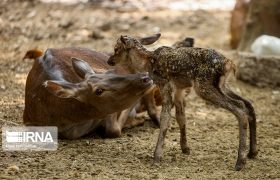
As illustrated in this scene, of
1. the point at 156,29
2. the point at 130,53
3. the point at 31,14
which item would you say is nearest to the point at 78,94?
the point at 130,53

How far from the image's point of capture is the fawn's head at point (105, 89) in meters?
5.51

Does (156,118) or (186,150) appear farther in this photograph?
(156,118)

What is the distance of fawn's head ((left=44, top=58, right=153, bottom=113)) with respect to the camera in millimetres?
5512

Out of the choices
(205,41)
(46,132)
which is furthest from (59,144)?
(205,41)

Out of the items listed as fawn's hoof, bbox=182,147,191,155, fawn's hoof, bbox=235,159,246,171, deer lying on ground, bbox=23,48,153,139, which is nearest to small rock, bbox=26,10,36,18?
deer lying on ground, bbox=23,48,153,139

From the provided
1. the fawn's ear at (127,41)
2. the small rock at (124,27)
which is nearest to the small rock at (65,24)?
the small rock at (124,27)

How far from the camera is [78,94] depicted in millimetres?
5750

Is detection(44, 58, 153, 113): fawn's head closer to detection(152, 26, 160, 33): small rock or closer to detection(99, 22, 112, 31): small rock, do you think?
detection(99, 22, 112, 31): small rock

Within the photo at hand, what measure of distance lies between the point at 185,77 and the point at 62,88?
1046mm

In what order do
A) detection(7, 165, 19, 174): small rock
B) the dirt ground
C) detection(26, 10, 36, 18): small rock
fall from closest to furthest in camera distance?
detection(7, 165, 19, 174): small rock
the dirt ground
detection(26, 10, 36, 18): small rock

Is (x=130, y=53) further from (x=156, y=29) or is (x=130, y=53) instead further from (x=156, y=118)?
(x=156, y=29)

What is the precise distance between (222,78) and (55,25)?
21.0 feet

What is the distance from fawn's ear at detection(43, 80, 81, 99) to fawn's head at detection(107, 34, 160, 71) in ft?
1.30

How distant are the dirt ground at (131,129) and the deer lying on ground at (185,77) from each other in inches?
9.2
